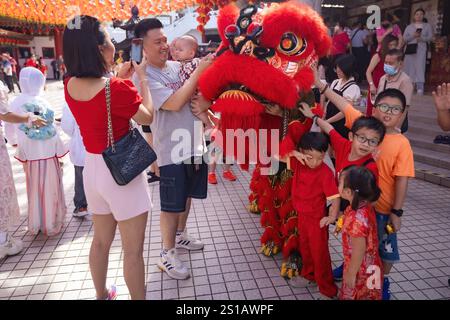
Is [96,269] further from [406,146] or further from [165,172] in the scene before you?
[406,146]

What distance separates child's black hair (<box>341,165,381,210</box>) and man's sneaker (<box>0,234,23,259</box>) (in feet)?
9.53

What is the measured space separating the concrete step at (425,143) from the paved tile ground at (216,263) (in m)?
1.66

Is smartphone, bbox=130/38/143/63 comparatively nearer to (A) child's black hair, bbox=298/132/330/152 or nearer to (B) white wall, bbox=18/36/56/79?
(A) child's black hair, bbox=298/132/330/152

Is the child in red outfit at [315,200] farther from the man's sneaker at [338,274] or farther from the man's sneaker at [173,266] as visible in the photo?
the man's sneaker at [173,266]

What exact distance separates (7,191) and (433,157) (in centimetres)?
558

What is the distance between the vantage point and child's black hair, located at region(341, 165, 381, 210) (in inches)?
80.2

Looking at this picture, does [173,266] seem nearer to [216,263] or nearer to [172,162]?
[216,263]

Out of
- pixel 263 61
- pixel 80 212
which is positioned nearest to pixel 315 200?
pixel 263 61

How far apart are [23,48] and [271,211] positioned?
26.6 metres

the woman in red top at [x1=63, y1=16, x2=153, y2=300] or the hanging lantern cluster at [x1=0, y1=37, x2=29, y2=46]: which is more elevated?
the hanging lantern cluster at [x1=0, y1=37, x2=29, y2=46]

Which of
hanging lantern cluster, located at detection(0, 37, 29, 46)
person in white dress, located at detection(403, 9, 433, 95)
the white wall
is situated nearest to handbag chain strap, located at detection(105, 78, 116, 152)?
person in white dress, located at detection(403, 9, 433, 95)

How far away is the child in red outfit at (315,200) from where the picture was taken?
2389 mm

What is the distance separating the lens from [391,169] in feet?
7.45

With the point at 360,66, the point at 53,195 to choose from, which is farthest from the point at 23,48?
the point at 53,195
